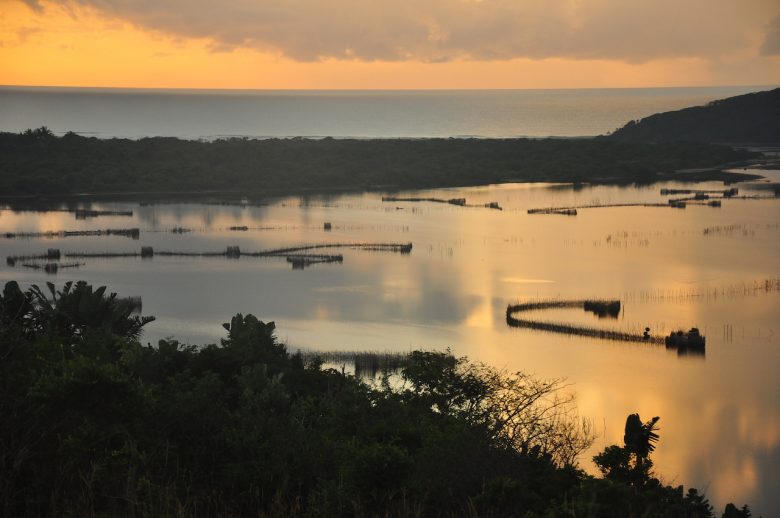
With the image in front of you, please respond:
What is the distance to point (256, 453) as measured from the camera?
13.6 metres

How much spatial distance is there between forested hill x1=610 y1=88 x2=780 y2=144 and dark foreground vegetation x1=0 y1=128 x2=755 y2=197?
100ft

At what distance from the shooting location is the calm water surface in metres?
23.8

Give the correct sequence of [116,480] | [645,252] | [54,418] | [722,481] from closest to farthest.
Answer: [116,480] → [54,418] → [722,481] → [645,252]

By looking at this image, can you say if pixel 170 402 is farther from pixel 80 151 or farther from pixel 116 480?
pixel 80 151

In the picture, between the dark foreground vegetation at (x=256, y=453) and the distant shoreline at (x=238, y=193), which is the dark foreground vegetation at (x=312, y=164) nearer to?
the distant shoreline at (x=238, y=193)

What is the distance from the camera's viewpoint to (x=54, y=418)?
12266mm

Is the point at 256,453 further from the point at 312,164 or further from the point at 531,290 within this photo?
the point at 312,164

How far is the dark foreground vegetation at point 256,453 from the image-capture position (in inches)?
418

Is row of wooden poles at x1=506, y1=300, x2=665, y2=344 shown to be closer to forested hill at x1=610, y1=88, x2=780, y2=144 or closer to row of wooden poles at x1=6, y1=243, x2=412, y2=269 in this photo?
row of wooden poles at x1=6, y1=243, x2=412, y2=269

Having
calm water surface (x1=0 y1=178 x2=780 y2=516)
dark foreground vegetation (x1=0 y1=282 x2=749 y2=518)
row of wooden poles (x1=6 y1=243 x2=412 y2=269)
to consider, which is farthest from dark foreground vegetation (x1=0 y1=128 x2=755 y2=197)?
dark foreground vegetation (x1=0 y1=282 x2=749 y2=518)

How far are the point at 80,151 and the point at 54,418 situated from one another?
76228 mm

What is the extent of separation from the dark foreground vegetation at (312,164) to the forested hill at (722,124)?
30.5 metres

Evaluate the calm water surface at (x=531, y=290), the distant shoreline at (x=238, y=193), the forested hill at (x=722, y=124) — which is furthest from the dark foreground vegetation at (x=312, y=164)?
the forested hill at (x=722, y=124)

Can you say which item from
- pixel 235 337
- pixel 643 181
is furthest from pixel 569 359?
pixel 643 181
